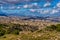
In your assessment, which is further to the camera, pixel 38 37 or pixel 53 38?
pixel 38 37

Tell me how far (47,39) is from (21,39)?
18.9 feet

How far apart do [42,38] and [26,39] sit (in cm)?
366

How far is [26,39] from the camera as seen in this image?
4778 centimetres

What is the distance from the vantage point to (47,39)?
152ft

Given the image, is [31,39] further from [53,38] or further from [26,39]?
[53,38]

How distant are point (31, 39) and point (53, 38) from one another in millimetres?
4876

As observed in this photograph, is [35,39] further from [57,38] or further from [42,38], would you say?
[57,38]

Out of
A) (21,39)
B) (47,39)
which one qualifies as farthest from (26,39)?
(47,39)

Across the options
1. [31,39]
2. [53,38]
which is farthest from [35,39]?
[53,38]

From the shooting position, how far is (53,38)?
4581cm

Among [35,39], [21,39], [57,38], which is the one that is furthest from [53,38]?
[21,39]

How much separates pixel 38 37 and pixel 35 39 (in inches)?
88.3

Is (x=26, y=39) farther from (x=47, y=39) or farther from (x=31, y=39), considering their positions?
(x=47, y=39)

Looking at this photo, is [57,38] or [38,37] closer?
[57,38]
